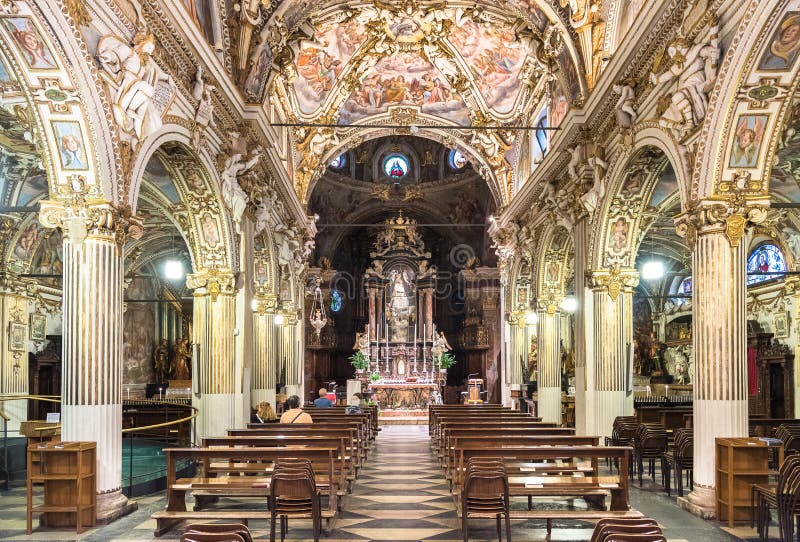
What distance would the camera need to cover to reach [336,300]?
41312mm

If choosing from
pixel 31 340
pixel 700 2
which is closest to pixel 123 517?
pixel 700 2

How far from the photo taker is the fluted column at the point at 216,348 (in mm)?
16656

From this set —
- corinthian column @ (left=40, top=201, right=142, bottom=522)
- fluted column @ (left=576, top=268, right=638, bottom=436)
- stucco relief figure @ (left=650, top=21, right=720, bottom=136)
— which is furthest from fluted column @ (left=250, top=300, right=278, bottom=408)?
stucco relief figure @ (left=650, top=21, right=720, bottom=136)

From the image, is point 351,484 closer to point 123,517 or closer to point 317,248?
point 123,517

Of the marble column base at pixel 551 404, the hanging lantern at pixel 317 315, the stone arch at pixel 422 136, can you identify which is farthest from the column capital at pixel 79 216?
the hanging lantern at pixel 317 315

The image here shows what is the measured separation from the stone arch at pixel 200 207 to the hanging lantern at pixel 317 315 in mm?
17264

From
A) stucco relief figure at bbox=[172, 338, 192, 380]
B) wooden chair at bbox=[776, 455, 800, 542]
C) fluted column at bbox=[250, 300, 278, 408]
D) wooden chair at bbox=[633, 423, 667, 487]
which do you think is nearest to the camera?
wooden chair at bbox=[776, 455, 800, 542]

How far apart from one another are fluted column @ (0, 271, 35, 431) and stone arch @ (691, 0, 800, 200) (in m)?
15.8

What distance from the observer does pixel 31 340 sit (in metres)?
21.3

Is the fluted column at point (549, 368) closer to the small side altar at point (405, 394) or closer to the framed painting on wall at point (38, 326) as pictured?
the small side altar at point (405, 394)

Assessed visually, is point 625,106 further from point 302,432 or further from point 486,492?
point 486,492

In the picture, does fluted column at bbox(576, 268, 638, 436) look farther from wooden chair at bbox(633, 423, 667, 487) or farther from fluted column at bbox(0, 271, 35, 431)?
fluted column at bbox(0, 271, 35, 431)

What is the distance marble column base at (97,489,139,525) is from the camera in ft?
33.9

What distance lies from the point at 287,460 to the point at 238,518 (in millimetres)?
895
